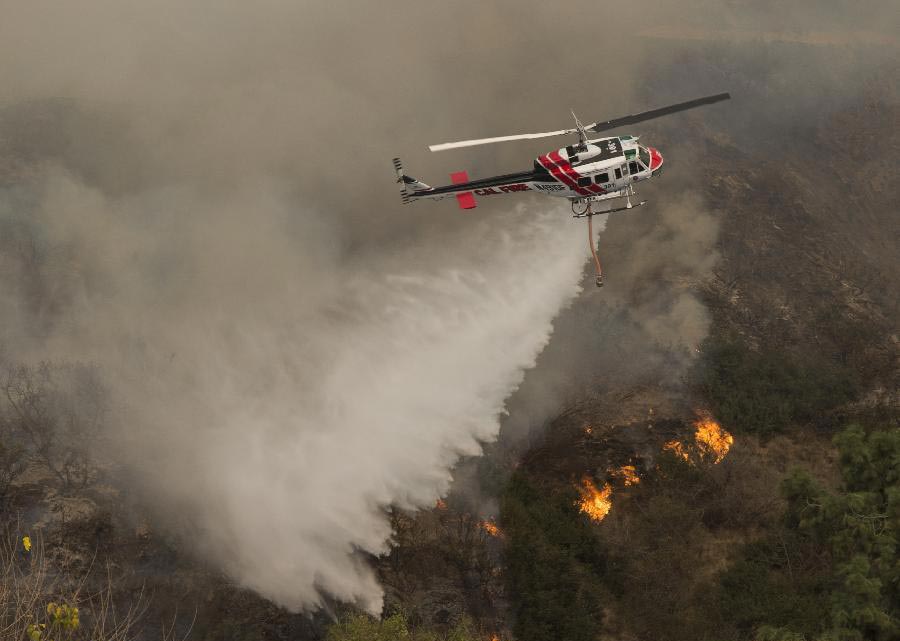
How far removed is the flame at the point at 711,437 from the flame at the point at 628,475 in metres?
4.36

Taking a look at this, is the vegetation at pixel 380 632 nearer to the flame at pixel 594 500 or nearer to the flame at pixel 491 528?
the flame at pixel 491 528

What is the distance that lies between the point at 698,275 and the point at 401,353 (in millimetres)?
23416

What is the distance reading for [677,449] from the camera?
1940 inches

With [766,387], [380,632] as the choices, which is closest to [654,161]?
[766,387]

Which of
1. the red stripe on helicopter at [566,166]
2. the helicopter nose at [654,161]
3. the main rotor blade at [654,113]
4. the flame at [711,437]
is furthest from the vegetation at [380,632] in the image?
the helicopter nose at [654,161]

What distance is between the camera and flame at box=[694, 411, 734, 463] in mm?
49281

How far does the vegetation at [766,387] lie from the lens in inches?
1965

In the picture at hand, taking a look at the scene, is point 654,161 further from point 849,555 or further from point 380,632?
point 380,632

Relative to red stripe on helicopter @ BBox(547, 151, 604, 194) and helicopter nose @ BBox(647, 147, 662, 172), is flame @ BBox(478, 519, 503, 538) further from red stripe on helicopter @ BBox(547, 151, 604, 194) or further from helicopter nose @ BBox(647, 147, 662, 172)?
helicopter nose @ BBox(647, 147, 662, 172)

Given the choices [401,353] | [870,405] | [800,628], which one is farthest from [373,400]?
[870,405]

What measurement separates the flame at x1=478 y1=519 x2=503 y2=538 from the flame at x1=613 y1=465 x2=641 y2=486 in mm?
8585

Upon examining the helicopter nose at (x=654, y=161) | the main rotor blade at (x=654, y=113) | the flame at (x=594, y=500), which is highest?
the main rotor blade at (x=654, y=113)

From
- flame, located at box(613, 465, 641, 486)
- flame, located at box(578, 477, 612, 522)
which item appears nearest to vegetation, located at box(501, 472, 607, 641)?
flame, located at box(578, 477, 612, 522)

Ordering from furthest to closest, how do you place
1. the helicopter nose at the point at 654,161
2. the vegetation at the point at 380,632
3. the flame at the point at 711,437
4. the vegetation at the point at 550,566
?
the flame at the point at 711,437 < the vegetation at the point at 550,566 < the helicopter nose at the point at 654,161 < the vegetation at the point at 380,632
